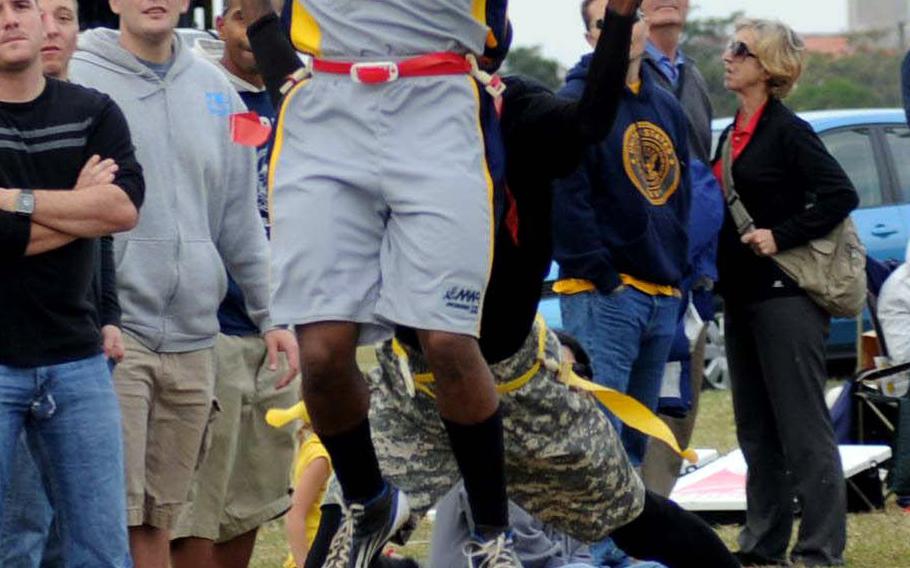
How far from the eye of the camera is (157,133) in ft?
21.6

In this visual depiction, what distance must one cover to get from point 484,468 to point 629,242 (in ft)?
8.92

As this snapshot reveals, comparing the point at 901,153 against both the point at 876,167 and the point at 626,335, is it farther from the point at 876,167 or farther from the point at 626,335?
the point at 626,335

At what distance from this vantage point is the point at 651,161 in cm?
793

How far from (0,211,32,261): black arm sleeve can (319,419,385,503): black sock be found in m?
1.07

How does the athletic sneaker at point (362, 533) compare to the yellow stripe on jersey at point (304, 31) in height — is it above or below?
below

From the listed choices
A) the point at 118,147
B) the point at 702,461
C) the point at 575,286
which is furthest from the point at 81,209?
the point at 702,461

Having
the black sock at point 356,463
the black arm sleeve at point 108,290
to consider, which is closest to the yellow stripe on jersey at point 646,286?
the black arm sleeve at point 108,290

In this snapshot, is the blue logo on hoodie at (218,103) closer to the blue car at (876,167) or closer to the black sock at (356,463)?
the black sock at (356,463)

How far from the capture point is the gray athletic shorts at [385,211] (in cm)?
491

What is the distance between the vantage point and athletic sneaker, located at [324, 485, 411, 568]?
5.23 m

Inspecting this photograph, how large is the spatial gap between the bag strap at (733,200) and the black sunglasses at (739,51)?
38 cm

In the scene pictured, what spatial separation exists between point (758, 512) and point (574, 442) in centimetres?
310

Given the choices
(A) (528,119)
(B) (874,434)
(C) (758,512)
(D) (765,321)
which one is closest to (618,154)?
(D) (765,321)

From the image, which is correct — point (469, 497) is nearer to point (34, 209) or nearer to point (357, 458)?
point (357, 458)
